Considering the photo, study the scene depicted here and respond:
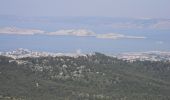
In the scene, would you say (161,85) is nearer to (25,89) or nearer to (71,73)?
(71,73)

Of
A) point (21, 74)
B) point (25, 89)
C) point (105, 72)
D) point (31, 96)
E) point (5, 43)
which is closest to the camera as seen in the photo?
point (31, 96)

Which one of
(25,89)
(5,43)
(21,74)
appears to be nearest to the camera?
(25,89)

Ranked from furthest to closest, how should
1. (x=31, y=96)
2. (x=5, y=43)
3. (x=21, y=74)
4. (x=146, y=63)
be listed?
(x=5, y=43), (x=146, y=63), (x=21, y=74), (x=31, y=96)

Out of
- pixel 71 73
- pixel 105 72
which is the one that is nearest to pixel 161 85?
pixel 105 72

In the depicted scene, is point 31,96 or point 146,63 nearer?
point 31,96

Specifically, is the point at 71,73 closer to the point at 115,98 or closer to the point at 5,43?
the point at 115,98

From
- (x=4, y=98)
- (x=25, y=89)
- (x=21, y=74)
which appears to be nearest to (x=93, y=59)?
(x=21, y=74)
